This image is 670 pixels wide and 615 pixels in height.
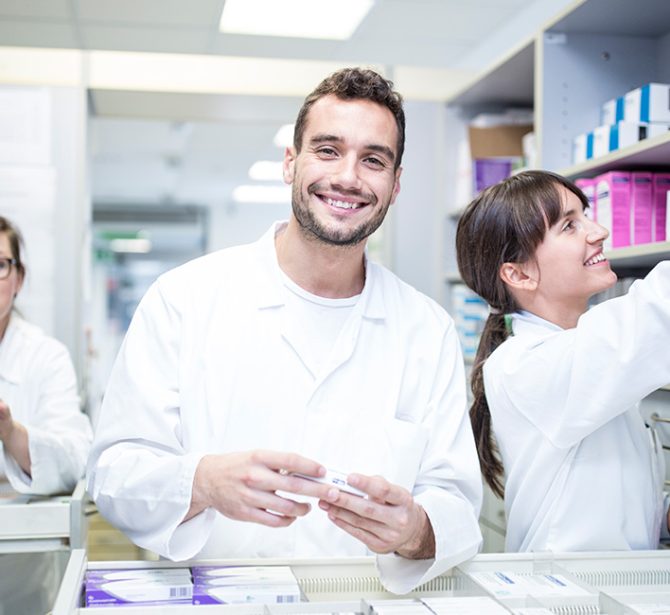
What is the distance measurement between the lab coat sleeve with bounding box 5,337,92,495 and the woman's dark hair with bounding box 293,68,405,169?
3.14 ft

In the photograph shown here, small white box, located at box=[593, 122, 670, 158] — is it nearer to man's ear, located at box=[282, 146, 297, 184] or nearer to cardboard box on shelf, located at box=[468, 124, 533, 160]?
man's ear, located at box=[282, 146, 297, 184]

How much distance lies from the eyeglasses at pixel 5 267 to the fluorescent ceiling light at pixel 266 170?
18.9 ft

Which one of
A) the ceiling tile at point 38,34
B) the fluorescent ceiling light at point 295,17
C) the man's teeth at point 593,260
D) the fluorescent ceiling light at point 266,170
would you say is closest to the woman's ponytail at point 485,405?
the man's teeth at point 593,260

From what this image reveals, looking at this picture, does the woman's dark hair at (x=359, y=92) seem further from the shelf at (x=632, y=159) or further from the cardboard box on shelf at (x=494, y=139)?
the cardboard box on shelf at (x=494, y=139)

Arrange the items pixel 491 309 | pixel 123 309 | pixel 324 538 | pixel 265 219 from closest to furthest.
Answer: pixel 324 538 → pixel 491 309 → pixel 265 219 → pixel 123 309

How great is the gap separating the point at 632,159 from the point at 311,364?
1.03 metres

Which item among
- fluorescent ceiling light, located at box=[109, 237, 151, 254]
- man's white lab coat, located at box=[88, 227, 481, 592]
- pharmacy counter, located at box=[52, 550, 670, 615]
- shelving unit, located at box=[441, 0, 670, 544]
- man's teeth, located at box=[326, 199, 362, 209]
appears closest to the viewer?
pharmacy counter, located at box=[52, 550, 670, 615]

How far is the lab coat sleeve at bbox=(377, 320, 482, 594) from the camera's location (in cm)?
112

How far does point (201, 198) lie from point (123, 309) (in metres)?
8.80

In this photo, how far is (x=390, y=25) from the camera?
4.34m

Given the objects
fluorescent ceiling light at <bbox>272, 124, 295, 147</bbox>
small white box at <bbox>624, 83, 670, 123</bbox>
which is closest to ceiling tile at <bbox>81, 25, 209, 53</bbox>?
fluorescent ceiling light at <bbox>272, 124, 295, 147</bbox>

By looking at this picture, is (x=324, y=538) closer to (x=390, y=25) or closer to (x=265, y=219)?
(x=390, y=25)

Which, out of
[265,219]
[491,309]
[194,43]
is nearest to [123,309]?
[265,219]

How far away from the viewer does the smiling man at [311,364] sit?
1351mm
